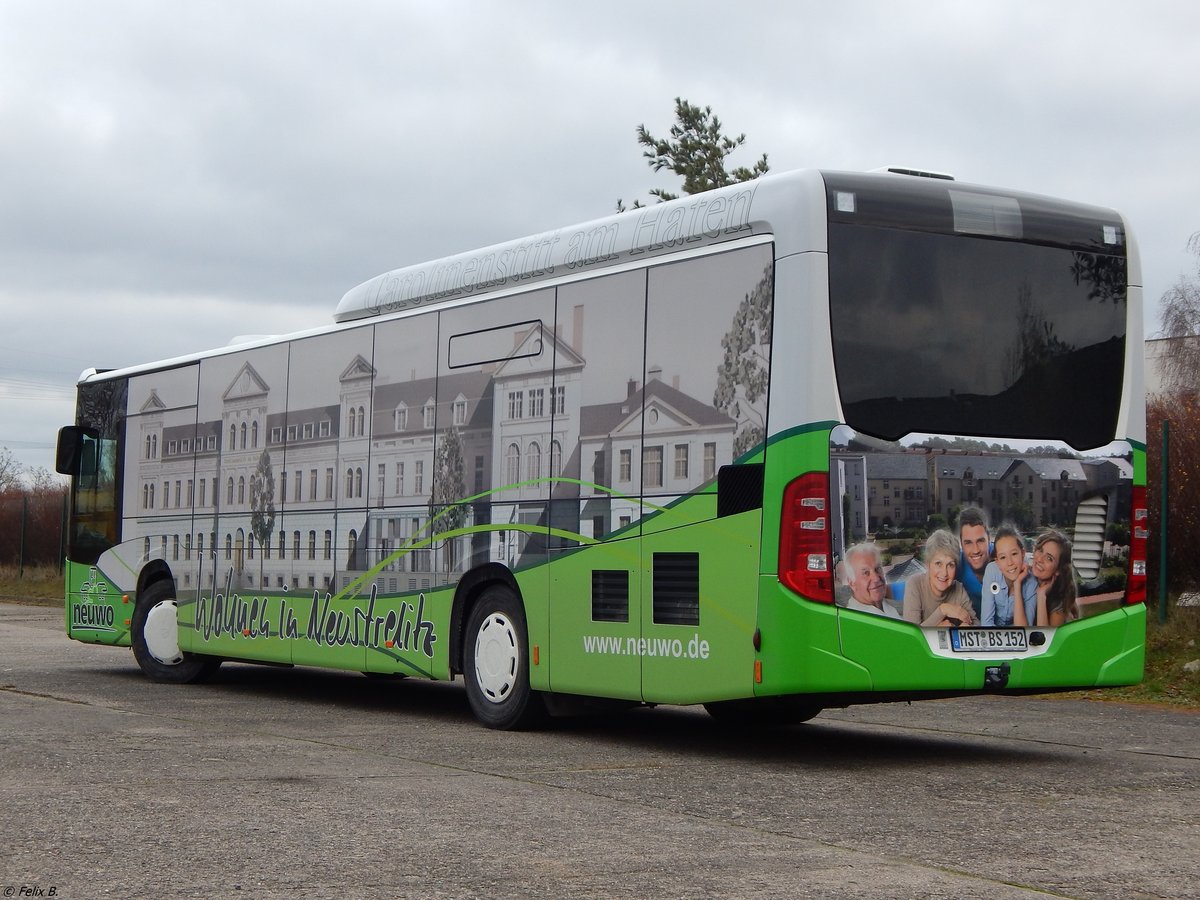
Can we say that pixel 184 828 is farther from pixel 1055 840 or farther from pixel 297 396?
pixel 297 396

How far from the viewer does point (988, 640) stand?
9.84 metres

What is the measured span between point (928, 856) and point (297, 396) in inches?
358

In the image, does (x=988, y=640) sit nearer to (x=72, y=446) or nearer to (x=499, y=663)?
(x=499, y=663)

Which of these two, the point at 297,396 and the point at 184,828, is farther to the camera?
the point at 297,396

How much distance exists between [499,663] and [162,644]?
228 inches

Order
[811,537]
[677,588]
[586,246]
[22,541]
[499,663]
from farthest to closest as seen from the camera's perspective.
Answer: [22,541], [499,663], [586,246], [677,588], [811,537]

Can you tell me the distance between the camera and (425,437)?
42.4 ft

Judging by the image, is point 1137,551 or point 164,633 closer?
point 1137,551

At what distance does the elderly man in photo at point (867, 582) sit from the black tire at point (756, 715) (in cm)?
226

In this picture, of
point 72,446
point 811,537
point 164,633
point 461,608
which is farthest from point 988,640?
point 72,446

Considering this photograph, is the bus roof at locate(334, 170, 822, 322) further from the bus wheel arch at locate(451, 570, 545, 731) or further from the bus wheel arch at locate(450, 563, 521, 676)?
the bus wheel arch at locate(451, 570, 545, 731)

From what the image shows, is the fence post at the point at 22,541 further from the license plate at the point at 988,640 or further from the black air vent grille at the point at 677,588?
the license plate at the point at 988,640

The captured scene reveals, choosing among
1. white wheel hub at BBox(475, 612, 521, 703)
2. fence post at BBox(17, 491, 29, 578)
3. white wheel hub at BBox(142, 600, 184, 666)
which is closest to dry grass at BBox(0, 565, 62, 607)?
fence post at BBox(17, 491, 29, 578)

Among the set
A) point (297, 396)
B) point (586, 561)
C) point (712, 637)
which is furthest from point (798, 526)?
point (297, 396)
